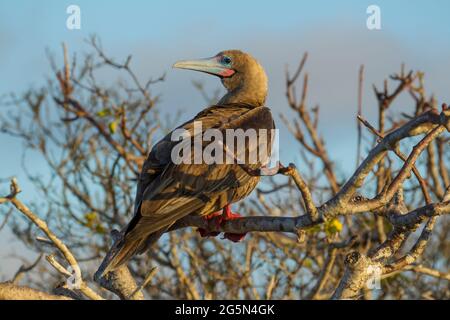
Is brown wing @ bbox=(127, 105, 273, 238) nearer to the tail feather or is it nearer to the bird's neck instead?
the tail feather

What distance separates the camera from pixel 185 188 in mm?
5898

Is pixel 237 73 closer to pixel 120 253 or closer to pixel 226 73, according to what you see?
pixel 226 73

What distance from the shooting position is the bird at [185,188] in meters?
5.69

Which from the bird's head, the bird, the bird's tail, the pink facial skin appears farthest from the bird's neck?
the bird's tail

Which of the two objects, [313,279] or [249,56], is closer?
[249,56]

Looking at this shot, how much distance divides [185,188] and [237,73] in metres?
2.16

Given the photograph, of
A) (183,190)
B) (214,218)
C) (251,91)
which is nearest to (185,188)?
(183,190)

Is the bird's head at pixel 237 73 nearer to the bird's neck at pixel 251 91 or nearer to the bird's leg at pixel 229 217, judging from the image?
the bird's neck at pixel 251 91

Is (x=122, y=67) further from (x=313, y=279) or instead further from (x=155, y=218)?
(x=155, y=218)

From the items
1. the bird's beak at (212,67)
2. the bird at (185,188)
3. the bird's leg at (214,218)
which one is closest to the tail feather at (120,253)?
the bird at (185,188)
